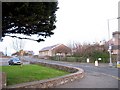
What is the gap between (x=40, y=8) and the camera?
1092 centimetres

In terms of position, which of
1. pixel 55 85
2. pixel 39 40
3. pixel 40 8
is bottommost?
pixel 55 85

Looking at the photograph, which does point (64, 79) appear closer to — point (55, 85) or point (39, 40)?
point (55, 85)

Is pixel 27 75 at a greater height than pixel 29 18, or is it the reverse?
pixel 29 18

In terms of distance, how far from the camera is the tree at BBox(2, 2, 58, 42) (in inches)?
416

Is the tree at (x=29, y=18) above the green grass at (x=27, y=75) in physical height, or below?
above

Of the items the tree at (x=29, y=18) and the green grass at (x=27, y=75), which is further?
the green grass at (x=27, y=75)

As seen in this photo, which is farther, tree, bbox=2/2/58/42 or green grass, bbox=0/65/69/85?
green grass, bbox=0/65/69/85

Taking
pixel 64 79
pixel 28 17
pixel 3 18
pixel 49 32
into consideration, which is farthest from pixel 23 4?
pixel 64 79

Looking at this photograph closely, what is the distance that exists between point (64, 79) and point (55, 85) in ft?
5.36

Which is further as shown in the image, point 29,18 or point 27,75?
point 27,75

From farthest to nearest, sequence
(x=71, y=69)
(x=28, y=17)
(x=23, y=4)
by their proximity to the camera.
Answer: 1. (x=71, y=69)
2. (x=28, y=17)
3. (x=23, y=4)

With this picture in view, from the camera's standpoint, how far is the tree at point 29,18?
34.7 ft

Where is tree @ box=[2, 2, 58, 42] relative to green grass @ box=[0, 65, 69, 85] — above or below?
above

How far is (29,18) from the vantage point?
1104 centimetres
